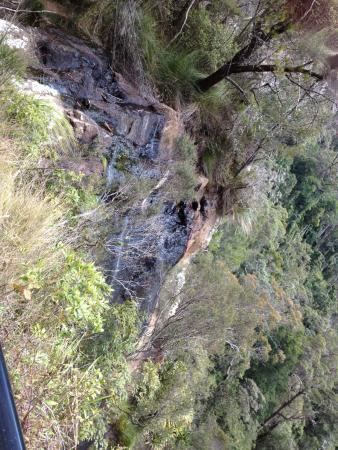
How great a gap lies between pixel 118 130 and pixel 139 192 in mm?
762

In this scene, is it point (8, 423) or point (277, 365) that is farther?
point (277, 365)

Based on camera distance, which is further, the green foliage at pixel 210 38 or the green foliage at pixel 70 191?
the green foliage at pixel 210 38

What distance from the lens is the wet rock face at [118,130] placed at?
12.8 ft

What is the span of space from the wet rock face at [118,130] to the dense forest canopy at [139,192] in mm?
52

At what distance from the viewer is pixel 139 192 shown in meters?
4.42

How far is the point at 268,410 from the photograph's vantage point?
594 inches

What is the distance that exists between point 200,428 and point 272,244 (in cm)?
999

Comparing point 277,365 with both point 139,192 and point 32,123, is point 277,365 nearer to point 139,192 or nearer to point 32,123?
point 139,192

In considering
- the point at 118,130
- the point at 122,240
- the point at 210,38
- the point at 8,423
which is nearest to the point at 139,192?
the point at 122,240

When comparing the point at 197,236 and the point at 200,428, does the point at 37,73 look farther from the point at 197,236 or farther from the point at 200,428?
the point at 200,428

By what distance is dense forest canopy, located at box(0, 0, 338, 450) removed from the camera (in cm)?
238

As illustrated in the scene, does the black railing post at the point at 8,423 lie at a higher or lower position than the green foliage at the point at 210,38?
lower

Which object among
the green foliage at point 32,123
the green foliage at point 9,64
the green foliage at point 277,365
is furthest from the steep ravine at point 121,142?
the green foliage at point 277,365

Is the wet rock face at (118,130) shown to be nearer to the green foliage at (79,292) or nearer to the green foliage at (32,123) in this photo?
Answer: the green foliage at (32,123)
